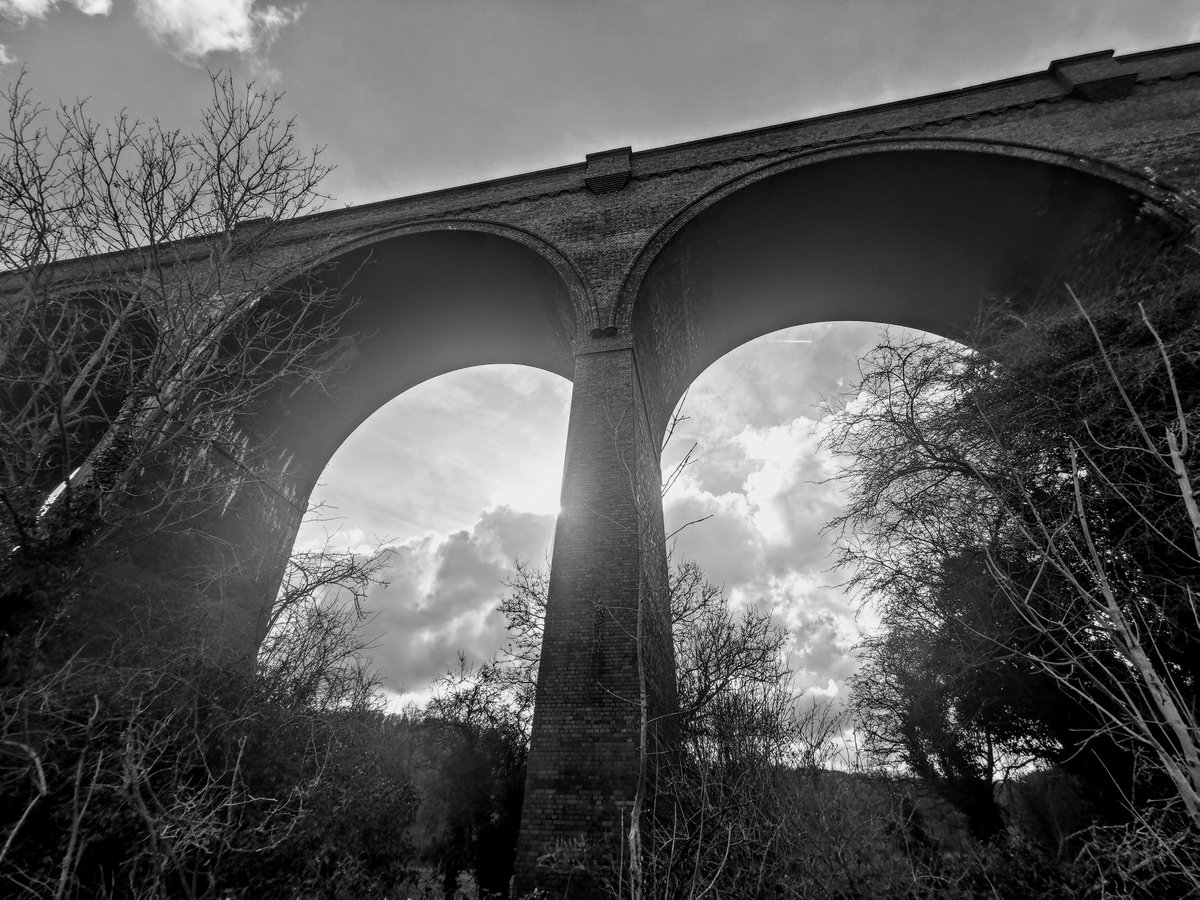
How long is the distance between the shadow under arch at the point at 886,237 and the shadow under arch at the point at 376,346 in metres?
2.02

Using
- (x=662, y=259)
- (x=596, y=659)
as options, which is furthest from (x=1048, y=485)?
(x=662, y=259)

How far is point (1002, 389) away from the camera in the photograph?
271 inches

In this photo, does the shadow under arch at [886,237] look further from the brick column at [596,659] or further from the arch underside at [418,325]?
the arch underside at [418,325]

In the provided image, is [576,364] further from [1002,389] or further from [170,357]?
[1002,389]

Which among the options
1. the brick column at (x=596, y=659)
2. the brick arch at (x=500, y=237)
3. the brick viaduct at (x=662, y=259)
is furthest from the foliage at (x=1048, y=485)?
the brick arch at (x=500, y=237)

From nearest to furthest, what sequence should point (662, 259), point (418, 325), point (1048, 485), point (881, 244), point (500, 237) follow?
point (1048, 485) → point (662, 259) → point (500, 237) → point (881, 244) → point (418, 325)

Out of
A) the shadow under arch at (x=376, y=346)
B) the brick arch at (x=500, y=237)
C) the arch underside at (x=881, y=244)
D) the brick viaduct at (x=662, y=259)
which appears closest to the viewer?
the brick viaduct at (x=662, y=259)

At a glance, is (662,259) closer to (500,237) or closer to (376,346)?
(500,237)

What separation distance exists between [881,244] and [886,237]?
16 centimetres

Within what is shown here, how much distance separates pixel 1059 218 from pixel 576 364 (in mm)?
7699

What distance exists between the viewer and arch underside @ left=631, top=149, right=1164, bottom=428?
891 cm

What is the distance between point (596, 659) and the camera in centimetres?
621

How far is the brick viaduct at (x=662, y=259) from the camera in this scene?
655 cm

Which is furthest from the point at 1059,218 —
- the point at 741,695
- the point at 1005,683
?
the point at 741,695
